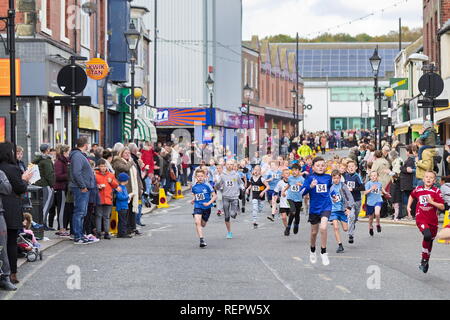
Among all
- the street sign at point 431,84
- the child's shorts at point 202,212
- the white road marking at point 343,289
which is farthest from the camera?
the street sign at point 431,84

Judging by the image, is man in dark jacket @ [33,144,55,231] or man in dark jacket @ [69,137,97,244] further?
man in dark jacket @ [33,144,55,231]

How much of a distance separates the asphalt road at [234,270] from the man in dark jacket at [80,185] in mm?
397

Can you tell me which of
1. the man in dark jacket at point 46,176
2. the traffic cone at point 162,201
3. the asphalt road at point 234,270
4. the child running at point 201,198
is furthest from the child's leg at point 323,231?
the traffic cone at point 162,201

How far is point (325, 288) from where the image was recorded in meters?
12.2

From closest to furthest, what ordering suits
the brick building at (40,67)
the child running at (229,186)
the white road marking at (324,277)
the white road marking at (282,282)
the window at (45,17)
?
1. the white road marking at (282,282)
2. the white road marking at (324,277)
3. the child running at (229,186)
4. the brick building at (40,67)
5. the window at (45,17)

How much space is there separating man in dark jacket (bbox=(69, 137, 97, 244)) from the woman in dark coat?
5887 mm

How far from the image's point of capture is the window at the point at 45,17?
3089 centimetres

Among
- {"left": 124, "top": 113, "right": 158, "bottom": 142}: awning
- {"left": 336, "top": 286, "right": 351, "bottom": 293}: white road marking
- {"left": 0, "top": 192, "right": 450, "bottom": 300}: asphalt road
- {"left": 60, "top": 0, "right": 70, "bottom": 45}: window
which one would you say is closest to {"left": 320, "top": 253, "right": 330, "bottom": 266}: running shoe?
{"left": 0, "top": 192, "right": 450, "bottom": 300}: asphalt road

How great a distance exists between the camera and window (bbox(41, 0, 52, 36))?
30.9 meters

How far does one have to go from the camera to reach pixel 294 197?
846 inches

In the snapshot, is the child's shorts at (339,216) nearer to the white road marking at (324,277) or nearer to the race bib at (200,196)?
the race bib at (200,196)

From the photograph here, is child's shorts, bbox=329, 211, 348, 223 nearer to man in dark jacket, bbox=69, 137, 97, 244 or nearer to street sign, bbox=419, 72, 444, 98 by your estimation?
man in dark jacket, bbox=69, 137, 97, 244

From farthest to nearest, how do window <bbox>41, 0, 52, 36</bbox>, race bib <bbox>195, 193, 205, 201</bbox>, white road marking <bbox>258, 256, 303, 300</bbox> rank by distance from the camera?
1. window <bbox>41, 0, 52, 36</bbox>
2. race bib <bbox>195, 193, 205, 201</bbox>
3. white road marking <bbox>258, 256, 303, 300</bbox>

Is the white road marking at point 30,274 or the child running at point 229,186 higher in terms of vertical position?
the child running at point 229,186
